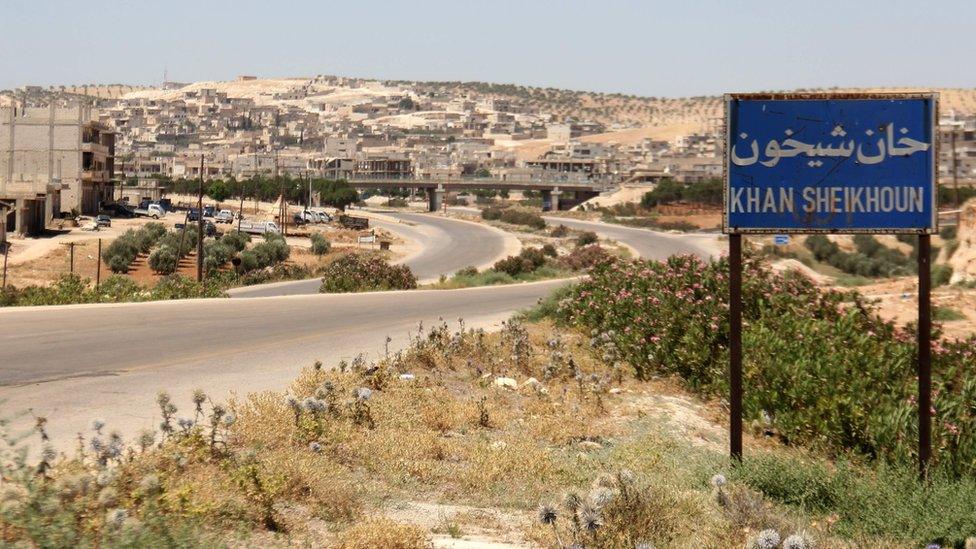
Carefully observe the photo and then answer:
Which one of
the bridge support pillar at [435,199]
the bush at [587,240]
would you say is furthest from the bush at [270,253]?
the bridge support pillar at [435,199]

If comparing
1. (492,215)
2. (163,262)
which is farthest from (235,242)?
(492,215)

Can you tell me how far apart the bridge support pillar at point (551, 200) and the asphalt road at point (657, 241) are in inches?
1453

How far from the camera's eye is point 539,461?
763 centimetres

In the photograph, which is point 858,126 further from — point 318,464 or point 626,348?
point 626,348

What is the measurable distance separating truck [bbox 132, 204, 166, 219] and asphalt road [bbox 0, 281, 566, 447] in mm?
71167

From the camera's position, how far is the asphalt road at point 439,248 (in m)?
39.9

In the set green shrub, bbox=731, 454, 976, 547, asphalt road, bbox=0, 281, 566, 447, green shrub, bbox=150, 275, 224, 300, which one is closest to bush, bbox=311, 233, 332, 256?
green shrub, bbox=150, 275, 224, 300

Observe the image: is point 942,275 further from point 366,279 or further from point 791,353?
point 791,353

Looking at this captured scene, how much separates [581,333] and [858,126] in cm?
829

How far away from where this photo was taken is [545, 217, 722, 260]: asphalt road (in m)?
60.9

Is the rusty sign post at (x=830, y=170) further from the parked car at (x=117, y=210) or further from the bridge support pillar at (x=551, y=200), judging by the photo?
the bridge support pillar at (x=551, y=200)

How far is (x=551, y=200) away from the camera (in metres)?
137

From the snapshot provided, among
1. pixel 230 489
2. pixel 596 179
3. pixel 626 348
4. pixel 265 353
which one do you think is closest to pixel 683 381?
pixel 626 348

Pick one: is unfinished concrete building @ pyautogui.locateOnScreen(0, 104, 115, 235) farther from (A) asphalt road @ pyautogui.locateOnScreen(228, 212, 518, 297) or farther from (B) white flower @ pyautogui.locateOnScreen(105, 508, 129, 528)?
(B) white flower @ pyautogui.locateOnScreen(105, 508, 129, 528)
